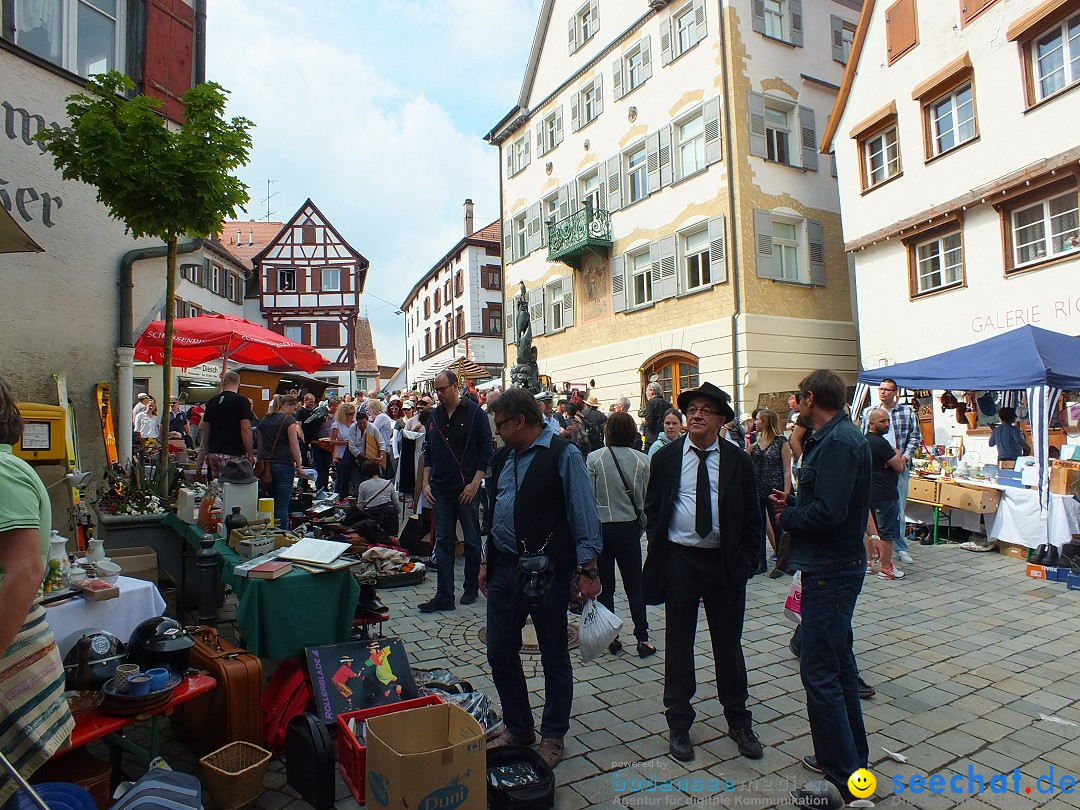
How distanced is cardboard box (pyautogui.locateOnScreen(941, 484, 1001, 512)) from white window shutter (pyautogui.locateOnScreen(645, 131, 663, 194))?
1228cm

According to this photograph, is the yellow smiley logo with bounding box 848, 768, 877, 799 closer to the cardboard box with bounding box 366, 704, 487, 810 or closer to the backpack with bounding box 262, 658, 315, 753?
the cardboard box with bounding box 366, 704, 487, 810

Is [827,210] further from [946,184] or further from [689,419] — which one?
[689,419]

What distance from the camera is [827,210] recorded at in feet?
58.6

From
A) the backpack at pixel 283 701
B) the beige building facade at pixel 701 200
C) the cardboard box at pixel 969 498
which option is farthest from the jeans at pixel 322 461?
the beige building facade at pixel 701 200

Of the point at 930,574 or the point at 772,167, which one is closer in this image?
the point at 930,574

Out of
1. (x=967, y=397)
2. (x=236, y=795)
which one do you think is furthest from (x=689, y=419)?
(x=967, y=397)

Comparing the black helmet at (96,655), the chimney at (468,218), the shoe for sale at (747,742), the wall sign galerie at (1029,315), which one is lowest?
the shoe for sale at (747,742)

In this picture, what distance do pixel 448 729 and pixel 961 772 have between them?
253 cm

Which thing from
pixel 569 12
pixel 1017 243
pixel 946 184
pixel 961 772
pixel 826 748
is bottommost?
pixel 961 772

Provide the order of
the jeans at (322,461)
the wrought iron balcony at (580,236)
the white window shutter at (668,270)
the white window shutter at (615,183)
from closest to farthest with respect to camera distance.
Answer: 1. the jeans at (322,461)
2. the white window shutter at (668,270)
3. the white window shutter at (615,183)
4. the wrought iron balcony at (580,236)

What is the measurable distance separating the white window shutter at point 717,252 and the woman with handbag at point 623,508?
40.9 ft

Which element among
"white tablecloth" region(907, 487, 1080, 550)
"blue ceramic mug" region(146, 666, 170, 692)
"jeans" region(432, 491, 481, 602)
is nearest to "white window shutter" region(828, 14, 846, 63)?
"white tablecloth" region(907, 487, 1080, 550)

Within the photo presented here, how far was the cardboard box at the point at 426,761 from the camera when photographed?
257cm

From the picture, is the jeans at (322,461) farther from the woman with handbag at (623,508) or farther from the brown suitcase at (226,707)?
the brown suitcase at (226,707)
